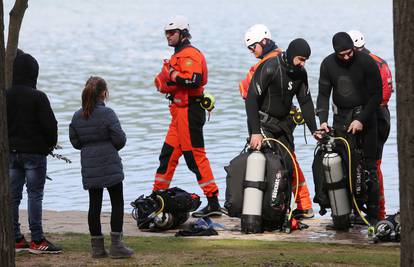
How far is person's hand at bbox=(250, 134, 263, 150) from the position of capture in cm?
1099

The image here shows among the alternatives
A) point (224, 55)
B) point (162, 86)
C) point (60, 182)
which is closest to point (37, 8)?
point (224, 55)

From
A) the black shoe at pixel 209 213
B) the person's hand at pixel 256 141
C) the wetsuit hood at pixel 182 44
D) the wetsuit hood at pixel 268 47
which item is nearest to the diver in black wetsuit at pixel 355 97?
the person's hand at pixel 256 141

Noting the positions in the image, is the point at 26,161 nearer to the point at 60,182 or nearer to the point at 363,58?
the point at 363,58

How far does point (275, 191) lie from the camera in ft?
35.7

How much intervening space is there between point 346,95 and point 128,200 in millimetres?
4820

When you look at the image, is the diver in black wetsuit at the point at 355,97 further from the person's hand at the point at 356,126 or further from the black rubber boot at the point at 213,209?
the black rubber boot at the point at 213,209

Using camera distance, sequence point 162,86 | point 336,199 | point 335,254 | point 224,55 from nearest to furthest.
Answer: point 335,254 < point 336,199 < point 162,86 < point 224,55

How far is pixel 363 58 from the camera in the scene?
10977 mm

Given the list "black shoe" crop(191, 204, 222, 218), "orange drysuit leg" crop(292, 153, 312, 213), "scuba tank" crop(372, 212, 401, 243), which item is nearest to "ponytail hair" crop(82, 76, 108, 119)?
"scuba tank" crop(372, 212, 401, 243)

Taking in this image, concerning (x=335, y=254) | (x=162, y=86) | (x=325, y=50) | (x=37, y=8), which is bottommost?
(x=335, y=254)

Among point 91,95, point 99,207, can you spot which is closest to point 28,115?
point 91,95

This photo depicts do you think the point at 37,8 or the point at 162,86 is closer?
the point at 162,86

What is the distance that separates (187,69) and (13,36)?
1.70m

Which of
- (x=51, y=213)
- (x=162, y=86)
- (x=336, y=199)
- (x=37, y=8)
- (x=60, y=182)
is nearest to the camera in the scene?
(x=336, y=199)
